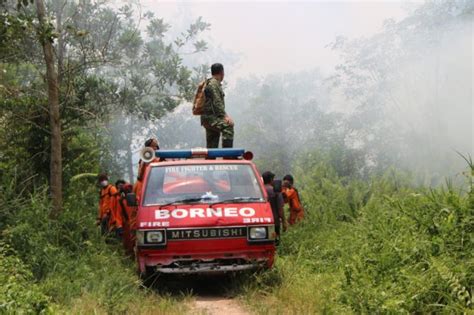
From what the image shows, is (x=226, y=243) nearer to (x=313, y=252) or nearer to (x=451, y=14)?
(x=313, y=252)

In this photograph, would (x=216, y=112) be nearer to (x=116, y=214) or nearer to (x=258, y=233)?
(x=116, y=214)

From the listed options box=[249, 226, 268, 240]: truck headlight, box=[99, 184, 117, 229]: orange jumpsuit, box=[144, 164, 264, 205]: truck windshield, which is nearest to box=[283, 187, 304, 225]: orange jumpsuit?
box=[99, 184, 117, 229]: orange jumpsuit

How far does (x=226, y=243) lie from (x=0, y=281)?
2.32 m

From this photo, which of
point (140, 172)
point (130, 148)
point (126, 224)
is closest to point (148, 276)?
point (140, 172)

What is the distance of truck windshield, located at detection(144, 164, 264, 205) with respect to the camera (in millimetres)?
7051

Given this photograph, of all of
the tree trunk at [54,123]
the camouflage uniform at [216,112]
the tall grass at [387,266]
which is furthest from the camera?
the camouflage uniform at [216,112]

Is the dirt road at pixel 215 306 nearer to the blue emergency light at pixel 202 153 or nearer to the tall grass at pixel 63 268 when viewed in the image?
the tall grass at pixel 63 268

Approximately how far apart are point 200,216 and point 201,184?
696 millimetres

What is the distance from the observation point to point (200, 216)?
6691 mm

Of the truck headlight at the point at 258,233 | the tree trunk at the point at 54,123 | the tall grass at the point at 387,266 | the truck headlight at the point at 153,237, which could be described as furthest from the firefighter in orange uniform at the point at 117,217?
the truck headlight at the point at 258,233

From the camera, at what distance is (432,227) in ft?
20.6

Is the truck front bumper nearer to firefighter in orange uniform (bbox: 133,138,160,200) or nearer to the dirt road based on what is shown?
the dirt road

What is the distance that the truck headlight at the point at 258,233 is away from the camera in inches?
263

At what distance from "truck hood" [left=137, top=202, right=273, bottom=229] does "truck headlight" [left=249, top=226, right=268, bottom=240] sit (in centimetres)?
7
